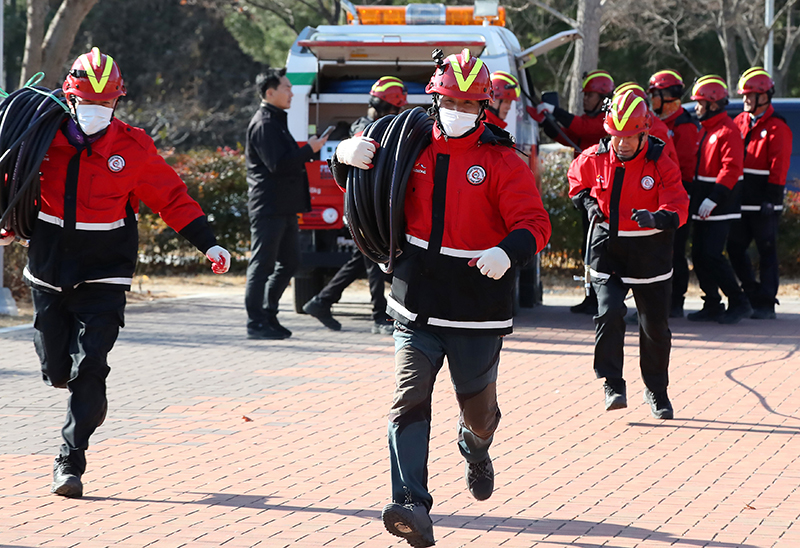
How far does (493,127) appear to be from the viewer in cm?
457

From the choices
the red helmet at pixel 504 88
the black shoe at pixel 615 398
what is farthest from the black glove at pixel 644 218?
the red helmet at pixel 504 88

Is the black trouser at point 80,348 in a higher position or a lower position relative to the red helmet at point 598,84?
lower

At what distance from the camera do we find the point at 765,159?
1091 centimetres

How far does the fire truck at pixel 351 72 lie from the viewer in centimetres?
1055

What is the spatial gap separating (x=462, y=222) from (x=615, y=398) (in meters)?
2.81

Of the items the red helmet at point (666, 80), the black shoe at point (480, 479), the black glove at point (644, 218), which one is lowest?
the black shoe at point (480, 479)

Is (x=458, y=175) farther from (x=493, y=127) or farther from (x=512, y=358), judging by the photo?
(x=512, y=358)

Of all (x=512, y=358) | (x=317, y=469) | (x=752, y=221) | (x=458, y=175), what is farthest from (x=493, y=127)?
(x=752, y=221)

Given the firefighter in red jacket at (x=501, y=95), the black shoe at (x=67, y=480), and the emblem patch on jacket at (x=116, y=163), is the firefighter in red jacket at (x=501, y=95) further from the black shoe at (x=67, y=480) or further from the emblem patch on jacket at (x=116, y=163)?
the black shoe at (x=67, y=480)

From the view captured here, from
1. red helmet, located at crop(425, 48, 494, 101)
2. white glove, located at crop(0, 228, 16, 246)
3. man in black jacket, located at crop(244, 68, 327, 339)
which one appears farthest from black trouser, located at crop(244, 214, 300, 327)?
red helmet, located at crop(425, 48, 494, 101)

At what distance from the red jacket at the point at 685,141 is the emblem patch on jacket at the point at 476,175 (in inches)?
265

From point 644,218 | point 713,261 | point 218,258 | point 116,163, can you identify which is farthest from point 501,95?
point 116,163

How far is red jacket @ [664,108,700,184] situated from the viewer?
10719mm

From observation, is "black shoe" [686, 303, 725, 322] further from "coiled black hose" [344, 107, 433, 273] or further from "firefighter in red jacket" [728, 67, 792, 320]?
"coiled black hose" [344, 107, 433, 273]
